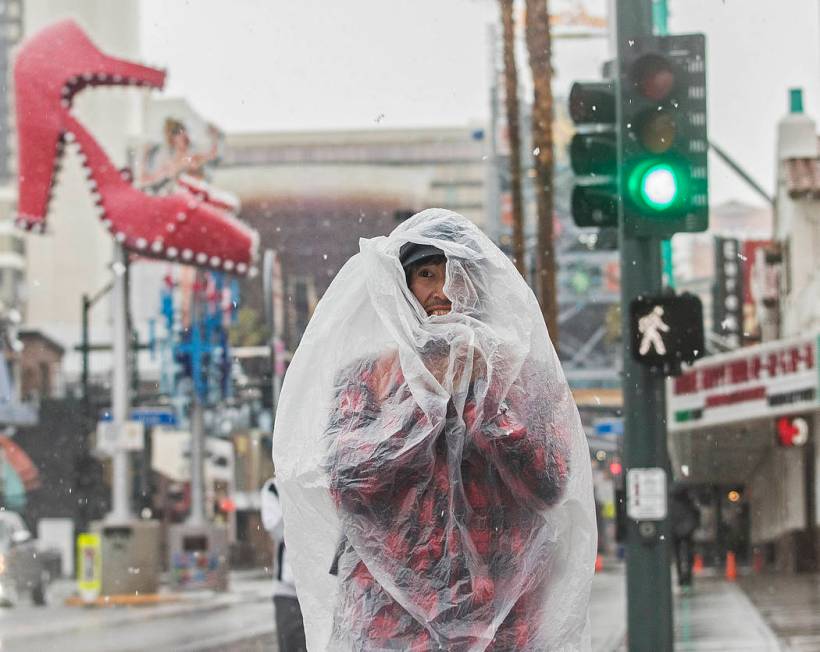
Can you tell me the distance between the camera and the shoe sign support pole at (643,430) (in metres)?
7.54

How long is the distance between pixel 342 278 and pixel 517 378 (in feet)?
1.68

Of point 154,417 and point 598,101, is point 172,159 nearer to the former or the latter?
point 154,417

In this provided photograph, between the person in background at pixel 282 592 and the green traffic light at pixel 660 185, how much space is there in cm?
229

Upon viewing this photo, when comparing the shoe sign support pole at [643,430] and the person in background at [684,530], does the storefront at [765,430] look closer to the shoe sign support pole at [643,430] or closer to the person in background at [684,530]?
the person in background at [684,530]

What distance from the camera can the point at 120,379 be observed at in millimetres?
27219

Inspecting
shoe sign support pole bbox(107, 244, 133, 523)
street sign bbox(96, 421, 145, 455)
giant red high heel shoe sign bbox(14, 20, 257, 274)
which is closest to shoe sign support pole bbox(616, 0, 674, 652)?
street sign bbox(96, 421, 145, 455)

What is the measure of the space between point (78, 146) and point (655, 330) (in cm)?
2062

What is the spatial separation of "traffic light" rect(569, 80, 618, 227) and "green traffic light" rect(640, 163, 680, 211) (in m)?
0.31

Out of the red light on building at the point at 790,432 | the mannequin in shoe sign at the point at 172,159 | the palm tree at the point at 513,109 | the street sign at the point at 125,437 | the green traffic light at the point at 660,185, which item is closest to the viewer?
the green traffic light at the point at 660,185

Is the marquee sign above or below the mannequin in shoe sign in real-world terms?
below

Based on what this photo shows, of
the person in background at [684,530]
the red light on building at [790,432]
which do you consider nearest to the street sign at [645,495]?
the person in background at [684,530]

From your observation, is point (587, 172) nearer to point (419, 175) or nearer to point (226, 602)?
point (226, 602)

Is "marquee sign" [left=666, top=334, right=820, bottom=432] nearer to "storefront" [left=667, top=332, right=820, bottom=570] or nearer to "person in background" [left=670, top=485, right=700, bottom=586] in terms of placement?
"storefront" [left=667, top=332, right=820, bottom=570]

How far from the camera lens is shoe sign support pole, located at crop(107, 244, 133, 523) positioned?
1061 inches
